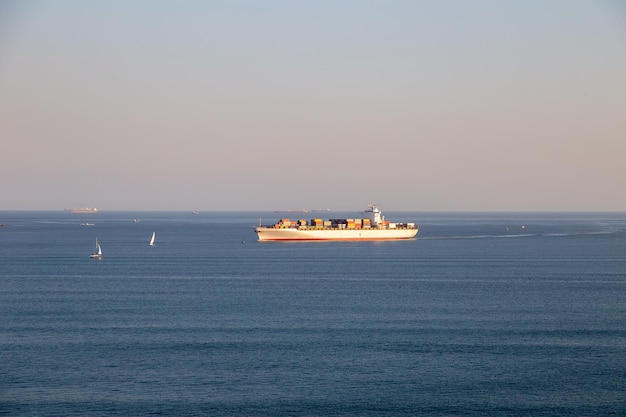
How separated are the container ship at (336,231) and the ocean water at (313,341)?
228ft

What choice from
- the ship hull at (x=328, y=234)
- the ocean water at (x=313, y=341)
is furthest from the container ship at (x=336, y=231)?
the ocean water at (x=313, y=341)

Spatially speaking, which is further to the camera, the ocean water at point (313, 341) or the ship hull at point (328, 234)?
the ship hull at point (328, 234)

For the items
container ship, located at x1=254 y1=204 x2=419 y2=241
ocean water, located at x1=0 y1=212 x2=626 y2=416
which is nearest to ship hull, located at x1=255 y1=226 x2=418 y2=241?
container ship, located at x1=254 y1=204 x2=419 y2=241

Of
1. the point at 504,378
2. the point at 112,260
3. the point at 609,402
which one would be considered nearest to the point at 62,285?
the point at 112,260

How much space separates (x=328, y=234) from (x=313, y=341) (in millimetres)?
128585

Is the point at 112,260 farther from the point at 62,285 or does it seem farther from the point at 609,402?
the point at 609,402

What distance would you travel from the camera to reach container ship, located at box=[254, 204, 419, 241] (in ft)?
587

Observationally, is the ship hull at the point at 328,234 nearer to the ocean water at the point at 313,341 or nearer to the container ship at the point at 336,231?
the container ship at the point at 336,231

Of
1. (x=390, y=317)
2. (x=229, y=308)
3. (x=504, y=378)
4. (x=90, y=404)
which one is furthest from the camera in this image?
(x=229, y=308)

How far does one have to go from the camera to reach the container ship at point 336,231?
179000 mm

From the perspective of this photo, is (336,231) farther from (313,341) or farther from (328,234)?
(313,341)

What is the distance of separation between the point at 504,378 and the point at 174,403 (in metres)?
18.3

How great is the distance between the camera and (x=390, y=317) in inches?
2657

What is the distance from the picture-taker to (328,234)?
186 metres
